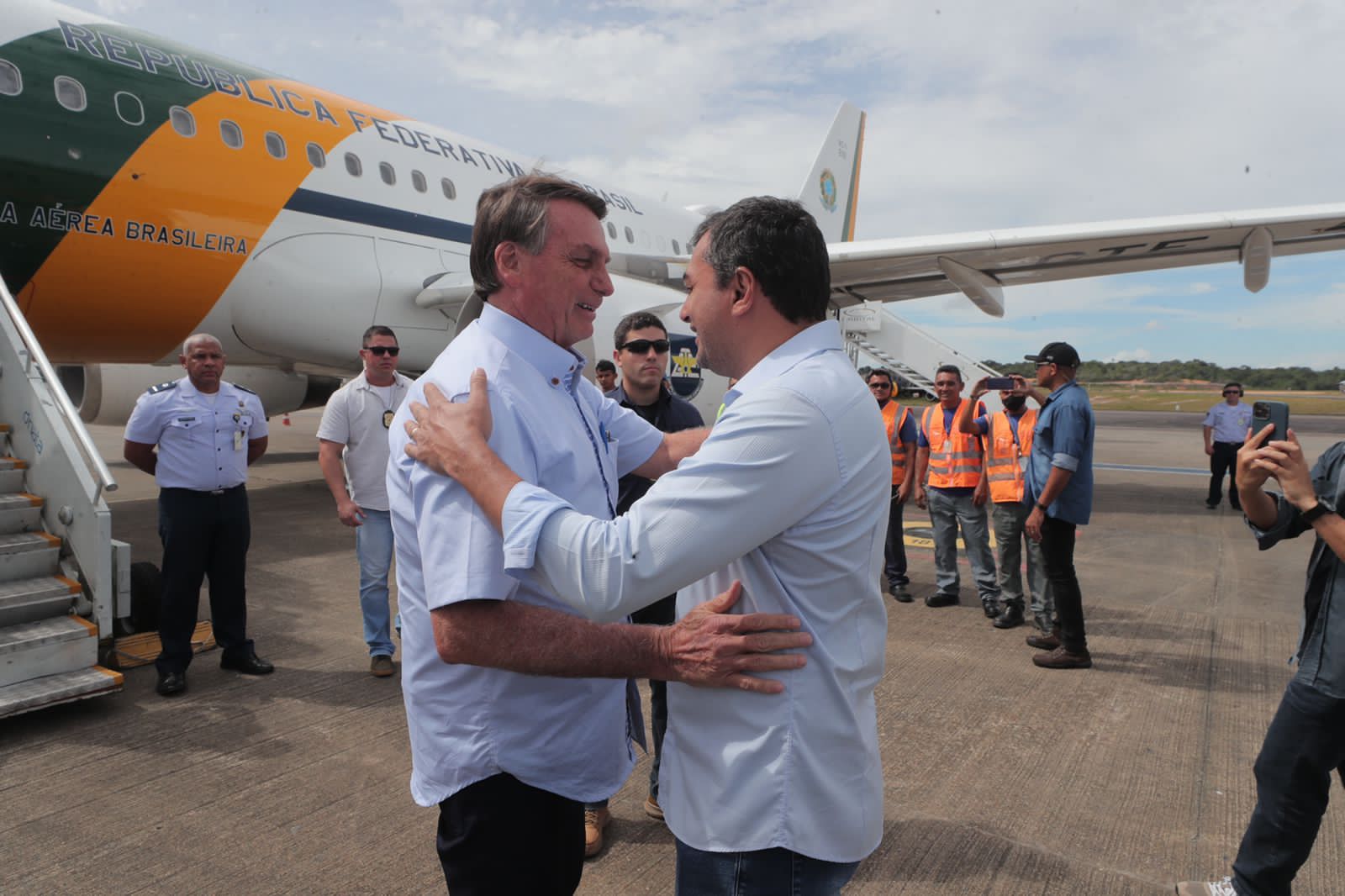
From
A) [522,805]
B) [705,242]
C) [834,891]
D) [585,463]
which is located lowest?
[834,891]

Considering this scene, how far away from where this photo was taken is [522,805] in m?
1.45

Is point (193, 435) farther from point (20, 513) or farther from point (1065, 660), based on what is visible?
point (1065, 660)

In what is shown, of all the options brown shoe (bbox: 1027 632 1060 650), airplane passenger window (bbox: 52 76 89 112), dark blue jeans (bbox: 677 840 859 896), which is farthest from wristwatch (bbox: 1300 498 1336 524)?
airplane passenger window (bbox: 52 76 89 112)

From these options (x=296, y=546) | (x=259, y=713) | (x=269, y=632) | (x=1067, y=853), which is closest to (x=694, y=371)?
(x=296, y=546)

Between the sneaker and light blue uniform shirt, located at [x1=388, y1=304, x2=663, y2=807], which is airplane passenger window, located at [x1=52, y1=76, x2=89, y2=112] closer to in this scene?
light blue uniform shirt, located at [x1=388, y1=304, x2=663, y2=807]

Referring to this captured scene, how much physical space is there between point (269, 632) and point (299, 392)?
6.98m

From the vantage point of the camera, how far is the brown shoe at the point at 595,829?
2.83 m

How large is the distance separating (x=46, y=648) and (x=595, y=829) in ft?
9.28

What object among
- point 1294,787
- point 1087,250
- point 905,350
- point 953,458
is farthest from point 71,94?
point 905,350

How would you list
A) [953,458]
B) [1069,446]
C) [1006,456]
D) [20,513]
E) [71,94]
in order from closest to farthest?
[20,513] → [1069,446] → [1006,456] → [71,94] → [953,458]

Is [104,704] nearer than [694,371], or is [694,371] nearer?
[104,704]

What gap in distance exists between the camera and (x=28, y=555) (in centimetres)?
410

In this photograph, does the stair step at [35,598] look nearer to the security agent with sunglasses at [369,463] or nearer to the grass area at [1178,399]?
the security agent with sunglasses at [369,463]

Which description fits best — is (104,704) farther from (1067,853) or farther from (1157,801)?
(1157,801)
